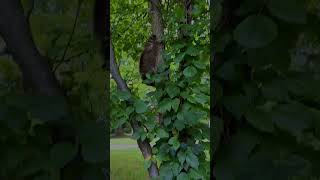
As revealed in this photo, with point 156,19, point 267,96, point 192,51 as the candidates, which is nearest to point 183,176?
point 192,51

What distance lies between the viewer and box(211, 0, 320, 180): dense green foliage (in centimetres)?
52

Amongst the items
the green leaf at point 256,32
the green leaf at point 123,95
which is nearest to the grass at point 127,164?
the green leaf at point 123,95

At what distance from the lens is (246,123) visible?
1.82 feet

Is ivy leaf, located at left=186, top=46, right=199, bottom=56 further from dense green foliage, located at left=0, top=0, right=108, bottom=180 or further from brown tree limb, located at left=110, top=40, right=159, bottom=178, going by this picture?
dense green foliage, located at left=0, top=0, right=108, bottom=180

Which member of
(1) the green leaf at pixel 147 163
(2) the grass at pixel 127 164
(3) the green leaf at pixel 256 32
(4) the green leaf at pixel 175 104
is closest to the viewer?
(3) the green leaf at pixel 256 32

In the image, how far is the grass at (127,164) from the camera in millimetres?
921

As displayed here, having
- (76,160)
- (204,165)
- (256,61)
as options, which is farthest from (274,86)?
(204,165)

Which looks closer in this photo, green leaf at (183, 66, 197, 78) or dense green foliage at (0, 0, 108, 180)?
dense green foliage at (0, 0, 108, 180)

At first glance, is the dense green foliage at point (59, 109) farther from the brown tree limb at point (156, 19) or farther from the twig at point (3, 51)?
the brown tree limb at point (156, 19)

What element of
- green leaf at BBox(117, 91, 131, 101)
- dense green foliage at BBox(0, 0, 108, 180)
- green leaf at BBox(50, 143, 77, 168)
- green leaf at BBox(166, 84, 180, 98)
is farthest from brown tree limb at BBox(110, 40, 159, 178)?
green leaf at BBox(50, 143, 77, 168)

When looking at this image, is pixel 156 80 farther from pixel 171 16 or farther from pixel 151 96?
pixel 171 16

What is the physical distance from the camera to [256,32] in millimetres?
483

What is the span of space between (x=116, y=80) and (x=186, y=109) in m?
0.22

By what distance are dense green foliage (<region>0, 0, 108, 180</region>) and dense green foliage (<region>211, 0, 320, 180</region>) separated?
0.52 feet
